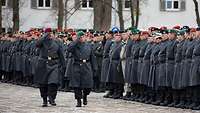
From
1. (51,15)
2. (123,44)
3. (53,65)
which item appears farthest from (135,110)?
(51,15)

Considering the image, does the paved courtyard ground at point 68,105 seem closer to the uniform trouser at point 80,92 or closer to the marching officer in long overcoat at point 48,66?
the uniform trouser at point 80,92

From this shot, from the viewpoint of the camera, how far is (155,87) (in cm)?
2120

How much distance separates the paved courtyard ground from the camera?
1906 cm

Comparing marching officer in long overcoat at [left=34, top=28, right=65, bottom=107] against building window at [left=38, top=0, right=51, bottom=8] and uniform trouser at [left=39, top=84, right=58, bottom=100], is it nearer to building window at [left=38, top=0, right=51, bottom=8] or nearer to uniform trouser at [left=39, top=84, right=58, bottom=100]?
uniform trouser at [left=39, top=84, right=58, bottom=100]

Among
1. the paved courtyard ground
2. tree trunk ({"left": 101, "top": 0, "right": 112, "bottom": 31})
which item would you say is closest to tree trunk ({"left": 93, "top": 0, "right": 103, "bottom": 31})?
tree trunk ({"left": 101, "top": 0, "right": 112, "bottom": 31})

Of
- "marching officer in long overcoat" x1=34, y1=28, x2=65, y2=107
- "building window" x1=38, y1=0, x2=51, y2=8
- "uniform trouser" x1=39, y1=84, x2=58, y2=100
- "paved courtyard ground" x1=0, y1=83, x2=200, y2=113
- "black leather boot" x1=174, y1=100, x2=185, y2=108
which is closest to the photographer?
"paved courtyard ground" x1=0, y1=83, x2=200, y2=113

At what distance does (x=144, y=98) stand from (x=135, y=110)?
2815 millimetres

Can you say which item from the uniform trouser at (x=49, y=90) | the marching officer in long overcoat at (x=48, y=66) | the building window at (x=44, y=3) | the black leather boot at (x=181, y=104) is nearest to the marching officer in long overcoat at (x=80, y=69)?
the marching officer in long overcoat at (x=48, y=66)

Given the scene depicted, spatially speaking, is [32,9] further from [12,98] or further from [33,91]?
[12,98]

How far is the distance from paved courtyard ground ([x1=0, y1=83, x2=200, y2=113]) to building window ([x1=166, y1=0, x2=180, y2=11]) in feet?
106

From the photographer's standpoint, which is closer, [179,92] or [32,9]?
[179,92]

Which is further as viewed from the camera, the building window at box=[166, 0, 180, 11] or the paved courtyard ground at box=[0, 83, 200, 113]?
the building window at box=[166, 0, 180, 11]

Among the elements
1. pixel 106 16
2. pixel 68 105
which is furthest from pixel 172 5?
pixel 68 105

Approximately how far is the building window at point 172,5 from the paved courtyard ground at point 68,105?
32.3 m
